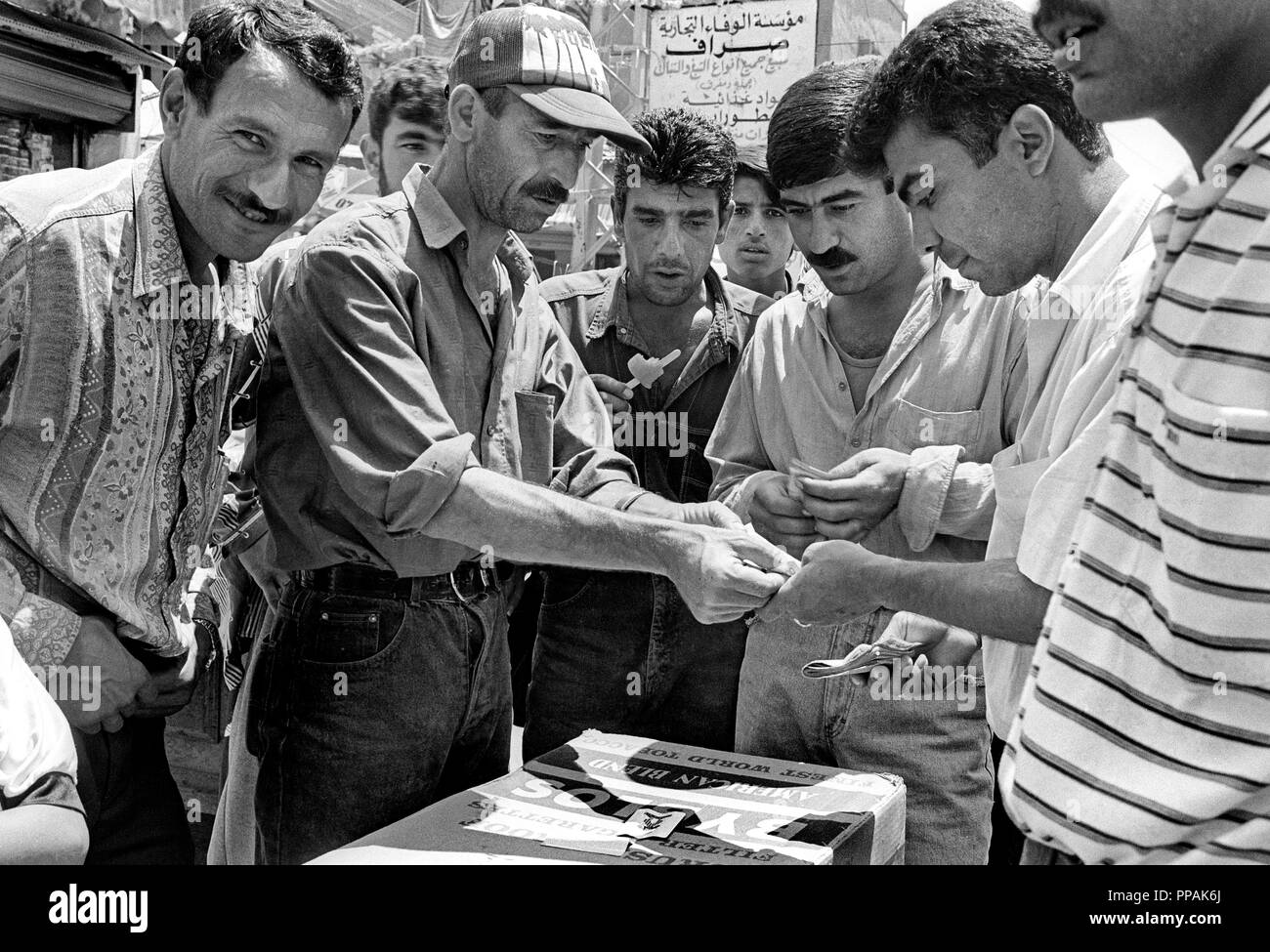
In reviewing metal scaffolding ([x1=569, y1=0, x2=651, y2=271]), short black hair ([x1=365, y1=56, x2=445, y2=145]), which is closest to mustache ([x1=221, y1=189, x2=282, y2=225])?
short black hair ([x1=365, y1=56, x2=445, y2=145])

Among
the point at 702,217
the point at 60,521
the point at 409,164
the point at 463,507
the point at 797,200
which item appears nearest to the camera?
the point at 60,521

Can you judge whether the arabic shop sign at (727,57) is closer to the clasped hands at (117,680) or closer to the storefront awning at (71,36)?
the storefront awning at (71,36)

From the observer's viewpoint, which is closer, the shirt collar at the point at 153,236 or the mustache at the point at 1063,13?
the mustache at the point at 1063,13

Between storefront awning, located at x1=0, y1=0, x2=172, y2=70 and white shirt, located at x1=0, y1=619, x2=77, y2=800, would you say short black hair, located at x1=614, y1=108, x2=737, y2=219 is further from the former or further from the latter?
white shirt, located at x1=0, y1=619, x2=77, y2=800

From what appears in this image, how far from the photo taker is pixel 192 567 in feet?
7.47

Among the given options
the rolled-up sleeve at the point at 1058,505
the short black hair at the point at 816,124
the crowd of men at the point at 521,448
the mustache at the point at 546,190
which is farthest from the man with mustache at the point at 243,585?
the rolled-up sleeve at the point at 1058,505

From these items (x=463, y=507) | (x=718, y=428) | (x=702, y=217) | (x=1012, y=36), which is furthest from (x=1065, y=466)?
(x=702, y=217)

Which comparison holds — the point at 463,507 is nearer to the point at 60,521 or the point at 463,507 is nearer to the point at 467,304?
the point at 467,304

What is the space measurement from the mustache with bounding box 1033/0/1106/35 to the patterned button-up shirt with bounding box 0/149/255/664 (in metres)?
1.59

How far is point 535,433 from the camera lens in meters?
2.60

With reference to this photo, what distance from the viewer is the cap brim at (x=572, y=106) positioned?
248 cm

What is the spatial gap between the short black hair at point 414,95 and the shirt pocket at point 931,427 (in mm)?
2308

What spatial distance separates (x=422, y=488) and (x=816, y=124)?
1.39m
